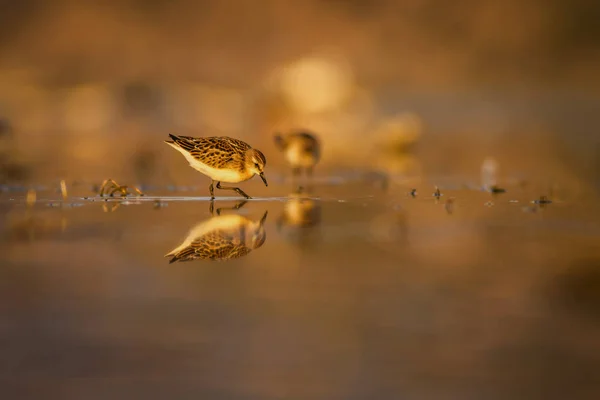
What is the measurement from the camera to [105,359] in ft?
13.4

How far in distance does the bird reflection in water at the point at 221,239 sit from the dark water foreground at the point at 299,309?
0.13ft

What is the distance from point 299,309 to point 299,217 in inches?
179

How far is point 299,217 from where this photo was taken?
963 cm

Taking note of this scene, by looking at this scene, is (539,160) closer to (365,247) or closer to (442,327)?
(365,247)

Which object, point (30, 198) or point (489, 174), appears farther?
point (489, 174)

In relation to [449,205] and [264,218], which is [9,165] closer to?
[264,218]

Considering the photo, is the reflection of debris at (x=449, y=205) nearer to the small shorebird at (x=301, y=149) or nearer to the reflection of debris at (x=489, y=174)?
the reflection of debris at (x=489, y=174)

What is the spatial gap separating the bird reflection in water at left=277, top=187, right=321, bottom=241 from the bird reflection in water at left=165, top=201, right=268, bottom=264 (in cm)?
22

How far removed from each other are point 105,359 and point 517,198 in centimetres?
875

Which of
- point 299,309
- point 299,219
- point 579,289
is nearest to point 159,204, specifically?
point 299,219

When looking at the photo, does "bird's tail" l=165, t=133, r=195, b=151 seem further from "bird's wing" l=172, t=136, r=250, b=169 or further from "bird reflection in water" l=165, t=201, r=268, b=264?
"bird reflection in water" l=165, t=201, r=268, b=264

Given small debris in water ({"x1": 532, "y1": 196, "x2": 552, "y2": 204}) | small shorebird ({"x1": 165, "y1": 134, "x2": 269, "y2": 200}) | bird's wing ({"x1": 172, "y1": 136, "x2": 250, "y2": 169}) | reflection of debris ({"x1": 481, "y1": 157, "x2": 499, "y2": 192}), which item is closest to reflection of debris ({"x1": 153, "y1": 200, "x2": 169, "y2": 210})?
small shorebird ({"x1": 165, "y1": 134, "x2": 269, "y2": 200})

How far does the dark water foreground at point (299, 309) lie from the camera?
12.6 ft

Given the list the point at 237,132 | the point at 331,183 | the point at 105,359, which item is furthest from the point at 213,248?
the point at 237,132
